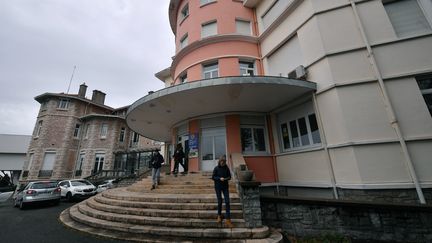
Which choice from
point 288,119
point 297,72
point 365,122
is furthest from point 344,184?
point 297,72

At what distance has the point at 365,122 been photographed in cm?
611

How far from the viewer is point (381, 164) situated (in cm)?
573

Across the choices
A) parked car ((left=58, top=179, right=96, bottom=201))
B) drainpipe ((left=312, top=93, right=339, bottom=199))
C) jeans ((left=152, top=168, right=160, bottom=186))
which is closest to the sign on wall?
jeans ((left=152, top=168, right=160, bottom=186))

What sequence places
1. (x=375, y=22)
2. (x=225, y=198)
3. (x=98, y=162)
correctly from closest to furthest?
(x=225, y=198), (x=375, y=22), (x=98, y=162)

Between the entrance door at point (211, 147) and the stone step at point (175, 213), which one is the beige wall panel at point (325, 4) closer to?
the entrance door at point (211, 147)

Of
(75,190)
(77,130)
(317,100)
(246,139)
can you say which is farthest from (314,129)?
(77,130)

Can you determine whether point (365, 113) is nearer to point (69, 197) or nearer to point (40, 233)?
point (40, 233)

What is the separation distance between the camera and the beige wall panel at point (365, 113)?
5.94m

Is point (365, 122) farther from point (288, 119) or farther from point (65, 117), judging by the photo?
point (65, 117)

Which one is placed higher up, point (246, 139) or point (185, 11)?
point (185, 11)

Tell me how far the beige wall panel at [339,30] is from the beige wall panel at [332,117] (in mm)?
1861

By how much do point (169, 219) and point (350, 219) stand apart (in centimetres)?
484

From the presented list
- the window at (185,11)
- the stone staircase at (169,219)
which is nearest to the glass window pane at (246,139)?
the stone staircase at (169,219)

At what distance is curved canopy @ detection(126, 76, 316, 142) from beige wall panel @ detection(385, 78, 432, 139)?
2.43 m
